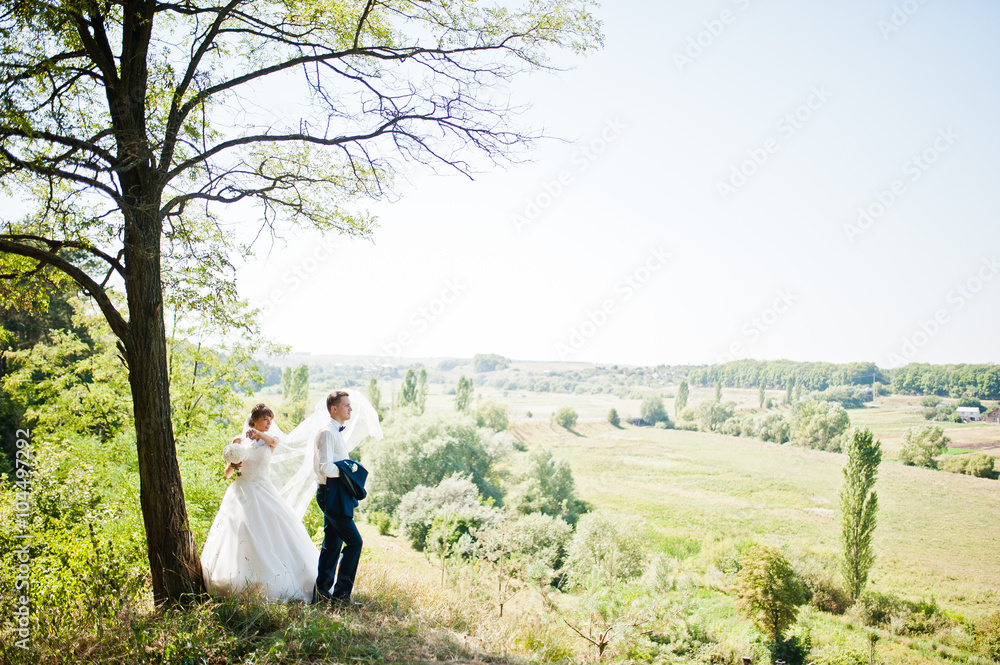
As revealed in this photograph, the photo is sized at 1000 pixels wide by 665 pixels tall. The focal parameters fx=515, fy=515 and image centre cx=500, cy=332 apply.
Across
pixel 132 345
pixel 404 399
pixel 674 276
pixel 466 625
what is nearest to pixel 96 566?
pixel 132 345

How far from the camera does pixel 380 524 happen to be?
929 inches

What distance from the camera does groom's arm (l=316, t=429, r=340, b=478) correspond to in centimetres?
367

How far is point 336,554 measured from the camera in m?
3.83

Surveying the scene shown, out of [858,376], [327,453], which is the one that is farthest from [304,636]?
[858,376]

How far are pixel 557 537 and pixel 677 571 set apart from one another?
5.19 m

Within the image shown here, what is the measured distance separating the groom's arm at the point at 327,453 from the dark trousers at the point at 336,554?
172 millimetres

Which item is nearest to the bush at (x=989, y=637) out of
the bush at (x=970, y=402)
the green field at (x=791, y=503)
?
the green field at (x=791, y=503)

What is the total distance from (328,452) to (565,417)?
130 feet

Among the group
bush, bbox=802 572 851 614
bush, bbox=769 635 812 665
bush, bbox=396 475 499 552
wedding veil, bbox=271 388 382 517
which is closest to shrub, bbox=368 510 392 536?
bush, bbox=396 475 499 552

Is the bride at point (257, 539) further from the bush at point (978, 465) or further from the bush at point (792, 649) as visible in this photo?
the bush at point (978, 465)

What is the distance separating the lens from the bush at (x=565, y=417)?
41.7 m

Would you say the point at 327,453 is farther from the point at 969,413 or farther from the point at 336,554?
the point at 969,413

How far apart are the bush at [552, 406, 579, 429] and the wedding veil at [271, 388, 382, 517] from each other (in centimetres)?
3819

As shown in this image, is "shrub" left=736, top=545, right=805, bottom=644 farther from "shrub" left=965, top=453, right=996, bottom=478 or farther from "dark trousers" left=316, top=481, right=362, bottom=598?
"dark trousers" left=316, top=481, right=362, bottom=598
